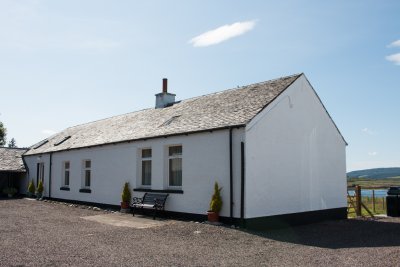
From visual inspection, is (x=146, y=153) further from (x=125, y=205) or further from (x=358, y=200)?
(x=358, y=200)

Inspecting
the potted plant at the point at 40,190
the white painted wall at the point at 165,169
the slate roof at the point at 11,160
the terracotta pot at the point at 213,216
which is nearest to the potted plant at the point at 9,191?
the slate roof at the point at 11,160

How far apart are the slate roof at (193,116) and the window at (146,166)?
0.81m

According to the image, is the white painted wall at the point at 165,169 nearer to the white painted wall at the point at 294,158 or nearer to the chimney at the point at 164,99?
the white painted wall at the point at 294,158

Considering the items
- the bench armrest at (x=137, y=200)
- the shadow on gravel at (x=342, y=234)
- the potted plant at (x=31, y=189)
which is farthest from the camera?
the potted plant at (x=31, y=189)

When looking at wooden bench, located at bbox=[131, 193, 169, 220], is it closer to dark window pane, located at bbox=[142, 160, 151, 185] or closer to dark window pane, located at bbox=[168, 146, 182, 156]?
dark window pane, located at bbox=[142, 160, 151, 185]

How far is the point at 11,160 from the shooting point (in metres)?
29.8

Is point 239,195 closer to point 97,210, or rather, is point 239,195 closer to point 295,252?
point 295,252

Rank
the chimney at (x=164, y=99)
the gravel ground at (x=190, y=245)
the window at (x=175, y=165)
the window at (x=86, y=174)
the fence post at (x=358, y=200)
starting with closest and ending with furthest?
the gravel ground at (x=190, y=245), the window at (x=175, y=165), the fence post at (x=358, y=200), the window at (x=86, y=174), the chimney at (x=164, y=99)

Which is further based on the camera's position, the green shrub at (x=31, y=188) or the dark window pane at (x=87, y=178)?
the green shrub at (x=31, y=188)

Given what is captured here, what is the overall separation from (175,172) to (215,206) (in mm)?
3160

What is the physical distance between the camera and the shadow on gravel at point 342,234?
1035 centimetres

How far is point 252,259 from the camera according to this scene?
833 cm

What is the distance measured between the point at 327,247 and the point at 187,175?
6114mm

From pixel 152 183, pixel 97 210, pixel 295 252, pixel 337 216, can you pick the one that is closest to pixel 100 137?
pixel 97 210
